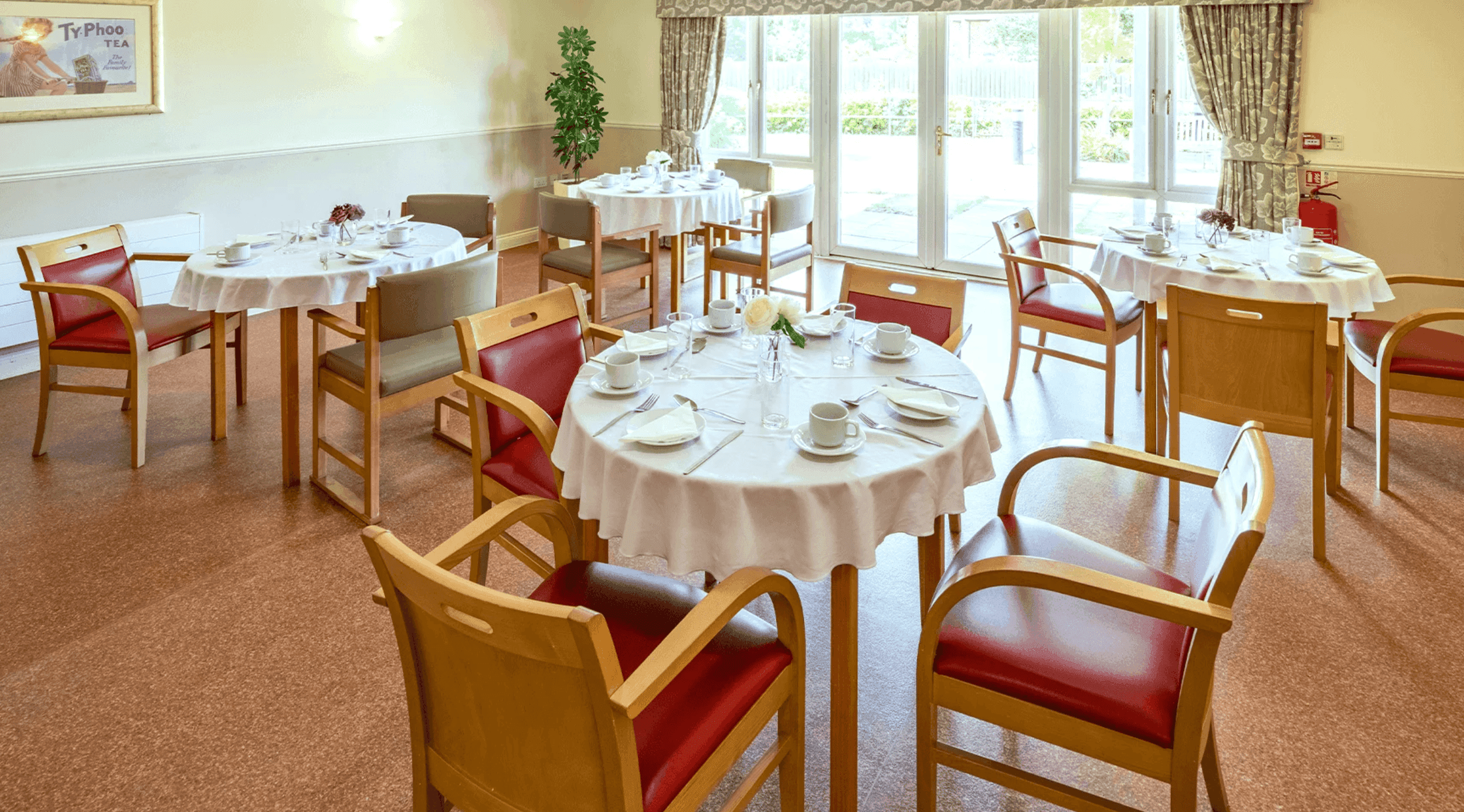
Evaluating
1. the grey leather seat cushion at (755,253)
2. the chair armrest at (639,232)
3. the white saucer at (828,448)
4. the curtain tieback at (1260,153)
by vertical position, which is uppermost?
the curtain tieback at (1260,153)

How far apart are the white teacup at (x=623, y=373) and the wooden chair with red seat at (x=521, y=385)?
24 cm

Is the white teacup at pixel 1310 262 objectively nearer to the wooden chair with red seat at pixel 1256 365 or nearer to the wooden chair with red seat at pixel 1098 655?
the wooden chair with red seat at pixel 1256 365

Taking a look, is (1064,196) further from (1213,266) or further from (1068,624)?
(1068,624)

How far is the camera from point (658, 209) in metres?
5.81

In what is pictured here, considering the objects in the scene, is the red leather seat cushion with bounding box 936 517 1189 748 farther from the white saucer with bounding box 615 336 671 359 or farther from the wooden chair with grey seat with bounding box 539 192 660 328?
the wooden chair with grey seat with bounding box 539 192 660 328

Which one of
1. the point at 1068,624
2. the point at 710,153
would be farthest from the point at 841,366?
A: the point at 710,153

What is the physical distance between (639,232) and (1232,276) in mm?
3134

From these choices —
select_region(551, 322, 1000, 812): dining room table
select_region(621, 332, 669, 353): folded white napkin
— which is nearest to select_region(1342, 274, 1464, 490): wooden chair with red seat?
select_region(551, 322, 1000, 812): dining room table

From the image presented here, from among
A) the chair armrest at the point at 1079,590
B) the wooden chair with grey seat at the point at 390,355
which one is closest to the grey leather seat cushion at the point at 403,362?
the wooden chair with grey seat at the point at 390,355

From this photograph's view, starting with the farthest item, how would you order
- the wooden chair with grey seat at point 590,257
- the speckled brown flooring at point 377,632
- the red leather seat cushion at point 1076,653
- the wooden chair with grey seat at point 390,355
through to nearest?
the wooden chair with grey seat at point 590,257
the wooden chair with grey seat at point 390,355
the speckled brown flooring at point 377,632
the red leather seat cushion at point 1076,653

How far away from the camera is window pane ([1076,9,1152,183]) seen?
6141mm

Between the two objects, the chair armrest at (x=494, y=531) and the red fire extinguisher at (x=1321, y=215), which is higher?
the red fire extinguisher at (x=1321, y=215)

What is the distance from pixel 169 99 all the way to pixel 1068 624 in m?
5.83

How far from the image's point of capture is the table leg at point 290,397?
12.6 feet
